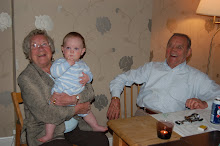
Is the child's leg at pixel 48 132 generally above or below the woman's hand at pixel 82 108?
below

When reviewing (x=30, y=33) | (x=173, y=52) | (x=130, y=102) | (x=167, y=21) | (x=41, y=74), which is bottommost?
(x=130, y=102)

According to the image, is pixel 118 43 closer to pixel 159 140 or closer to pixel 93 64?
pixel 93 64

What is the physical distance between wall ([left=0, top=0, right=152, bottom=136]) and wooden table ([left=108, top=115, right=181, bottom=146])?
95cm

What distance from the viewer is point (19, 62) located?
1780 mm

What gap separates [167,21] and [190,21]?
0.44 m

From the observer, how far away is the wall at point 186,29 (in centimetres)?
269

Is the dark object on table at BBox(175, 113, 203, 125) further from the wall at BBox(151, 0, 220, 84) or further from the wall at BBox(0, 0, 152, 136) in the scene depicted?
the wall at BBox(151, 0, 220, 84)

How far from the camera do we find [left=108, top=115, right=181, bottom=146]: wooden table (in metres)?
1.04

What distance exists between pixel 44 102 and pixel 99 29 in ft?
3.19

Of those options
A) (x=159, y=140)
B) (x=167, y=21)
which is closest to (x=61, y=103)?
(x=159, y=140)

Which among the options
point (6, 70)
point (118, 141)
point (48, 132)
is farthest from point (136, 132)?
point (6, 70)

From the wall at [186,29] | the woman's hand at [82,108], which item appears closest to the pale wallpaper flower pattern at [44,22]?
the woman's hand at [82,108]

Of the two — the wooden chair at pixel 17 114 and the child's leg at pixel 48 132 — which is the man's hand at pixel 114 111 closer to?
the child's leg at pixel 48 132

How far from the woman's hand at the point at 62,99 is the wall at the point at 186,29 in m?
1.55
